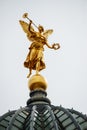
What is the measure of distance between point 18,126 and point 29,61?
156 inches

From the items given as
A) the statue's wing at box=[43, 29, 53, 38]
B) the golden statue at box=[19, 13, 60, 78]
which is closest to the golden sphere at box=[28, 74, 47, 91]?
the golden statue at box=[19, 13, 60, 78]

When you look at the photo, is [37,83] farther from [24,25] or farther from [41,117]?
[24,25]

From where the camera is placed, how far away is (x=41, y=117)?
2820 centimetres

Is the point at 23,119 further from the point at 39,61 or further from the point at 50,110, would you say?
the point at 39,61

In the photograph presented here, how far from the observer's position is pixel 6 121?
28.0m

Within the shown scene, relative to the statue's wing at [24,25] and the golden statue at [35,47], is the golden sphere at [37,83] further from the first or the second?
the statue's wing at [24,25]

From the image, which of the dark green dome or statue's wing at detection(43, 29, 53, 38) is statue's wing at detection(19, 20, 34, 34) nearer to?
statue's wing at detection(43, 29, 53, 38)

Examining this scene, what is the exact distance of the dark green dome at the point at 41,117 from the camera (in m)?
27.1

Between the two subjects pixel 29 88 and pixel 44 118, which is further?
pixel 29 88

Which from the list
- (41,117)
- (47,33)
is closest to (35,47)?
(47,33)

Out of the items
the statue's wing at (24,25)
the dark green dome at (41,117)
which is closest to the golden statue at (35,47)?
the statue's wing at (24,25)

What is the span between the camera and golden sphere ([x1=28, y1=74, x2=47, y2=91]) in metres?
29.8

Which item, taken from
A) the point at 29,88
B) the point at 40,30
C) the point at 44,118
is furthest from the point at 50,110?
the point at 40,30

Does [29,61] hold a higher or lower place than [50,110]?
higher
